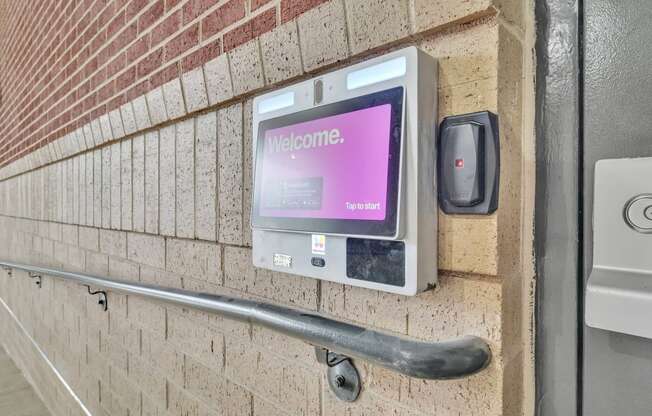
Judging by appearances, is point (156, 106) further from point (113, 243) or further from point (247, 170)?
point (113, 243)

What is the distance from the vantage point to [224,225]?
122 centimetres

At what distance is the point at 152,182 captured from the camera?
1607 mm

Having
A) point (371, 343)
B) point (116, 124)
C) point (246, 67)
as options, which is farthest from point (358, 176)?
point (116, 124)

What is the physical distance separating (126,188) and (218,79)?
88cm

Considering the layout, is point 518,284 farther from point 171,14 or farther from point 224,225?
point 171,14

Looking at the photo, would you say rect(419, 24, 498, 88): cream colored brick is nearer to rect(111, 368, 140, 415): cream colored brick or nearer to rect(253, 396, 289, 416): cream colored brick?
rect(253, 396, 289, 416): cream colored brick

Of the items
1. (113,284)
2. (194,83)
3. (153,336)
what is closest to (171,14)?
(194,83)

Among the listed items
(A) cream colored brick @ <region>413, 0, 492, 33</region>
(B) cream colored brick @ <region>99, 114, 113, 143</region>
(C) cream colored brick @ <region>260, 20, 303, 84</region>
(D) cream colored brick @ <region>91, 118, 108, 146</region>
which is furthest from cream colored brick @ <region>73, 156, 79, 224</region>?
(A) cream colored brick @ <region>413, 0, 492, 33</region>

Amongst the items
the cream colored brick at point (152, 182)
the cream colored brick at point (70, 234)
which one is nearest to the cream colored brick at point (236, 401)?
the cream colored brick at point (152, 182)

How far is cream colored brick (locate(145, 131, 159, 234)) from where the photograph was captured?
1575 mm

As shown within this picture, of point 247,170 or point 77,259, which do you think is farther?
point 77,259

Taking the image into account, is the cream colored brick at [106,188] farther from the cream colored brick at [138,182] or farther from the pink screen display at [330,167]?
the pink screen display at [330,167]

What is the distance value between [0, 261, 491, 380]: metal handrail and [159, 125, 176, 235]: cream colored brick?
1.63 ft

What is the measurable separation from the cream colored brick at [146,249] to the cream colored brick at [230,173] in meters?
0.45
